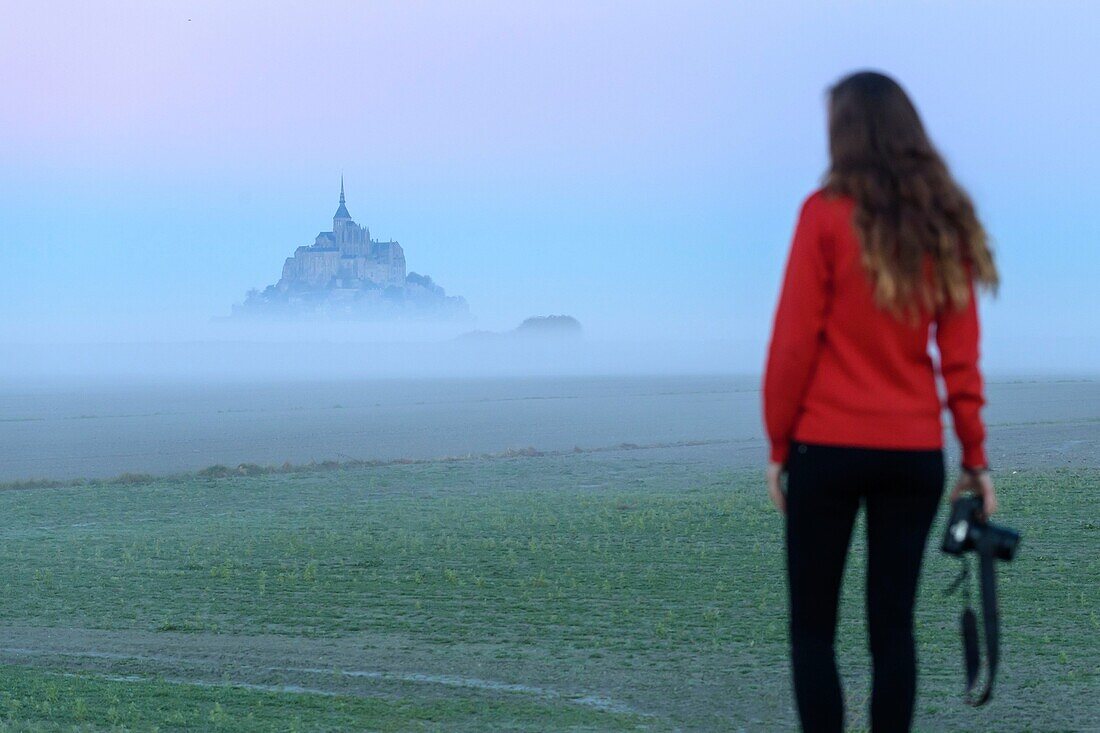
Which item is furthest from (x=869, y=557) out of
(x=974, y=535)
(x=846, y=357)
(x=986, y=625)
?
(x=846, y=357)

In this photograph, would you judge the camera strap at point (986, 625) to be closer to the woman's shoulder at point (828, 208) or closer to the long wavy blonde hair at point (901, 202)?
the long wavy blonde hair at point (901, 202)

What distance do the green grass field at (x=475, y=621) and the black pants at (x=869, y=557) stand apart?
2256mm

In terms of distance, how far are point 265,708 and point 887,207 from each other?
4297mm

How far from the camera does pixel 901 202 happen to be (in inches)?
126

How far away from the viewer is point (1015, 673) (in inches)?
257

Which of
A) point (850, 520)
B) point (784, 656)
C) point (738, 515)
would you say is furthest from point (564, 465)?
point (850, 520)

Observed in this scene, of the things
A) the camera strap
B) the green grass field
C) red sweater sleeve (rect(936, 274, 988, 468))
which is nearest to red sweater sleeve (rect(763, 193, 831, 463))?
red sweater sleeve (rect(936, 274, 988, 468))

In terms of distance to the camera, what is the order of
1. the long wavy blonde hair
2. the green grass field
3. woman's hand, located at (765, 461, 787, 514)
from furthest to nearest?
the green grass field, woman's hand, located at (765, 461, 787, 514), the long wavy blonde hair

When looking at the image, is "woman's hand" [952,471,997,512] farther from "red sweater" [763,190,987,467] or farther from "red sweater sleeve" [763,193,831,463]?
"red sweater sleeve" [763,193,831,463]

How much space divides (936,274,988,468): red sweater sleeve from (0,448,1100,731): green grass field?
2.70 metres

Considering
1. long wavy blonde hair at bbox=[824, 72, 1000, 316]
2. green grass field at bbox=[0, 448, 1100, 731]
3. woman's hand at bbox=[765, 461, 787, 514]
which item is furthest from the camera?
green grass field at bbox=[0, 448, 1100, 731]

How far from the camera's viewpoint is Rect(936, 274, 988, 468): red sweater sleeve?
3.21 meters

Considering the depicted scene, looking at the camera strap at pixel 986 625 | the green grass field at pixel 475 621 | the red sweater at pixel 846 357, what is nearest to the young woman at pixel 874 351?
the red sweater at pixel 846 357

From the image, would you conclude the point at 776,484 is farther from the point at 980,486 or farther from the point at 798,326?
the point at 980,486
